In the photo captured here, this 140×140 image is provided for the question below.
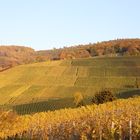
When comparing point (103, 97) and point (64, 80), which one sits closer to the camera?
point (103, 97)

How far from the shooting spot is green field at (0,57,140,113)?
7244 cm

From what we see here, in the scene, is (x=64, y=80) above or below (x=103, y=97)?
below

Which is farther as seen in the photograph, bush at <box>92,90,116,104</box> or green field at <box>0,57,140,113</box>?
green field at <box>0,57,140,113</box>

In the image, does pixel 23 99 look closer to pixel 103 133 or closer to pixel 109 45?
pixel 103 133

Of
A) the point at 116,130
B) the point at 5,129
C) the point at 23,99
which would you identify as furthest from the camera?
the point at 23,99

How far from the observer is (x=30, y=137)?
27531 millimetres

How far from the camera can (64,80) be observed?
3452 inches

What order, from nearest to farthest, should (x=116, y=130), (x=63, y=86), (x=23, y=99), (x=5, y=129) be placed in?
(x=116, y=130) < (x=5, y=129) < (x=23, y=99) < (x=63, y=86)

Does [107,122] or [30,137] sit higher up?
[107,122]

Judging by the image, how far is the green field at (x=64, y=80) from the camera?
72.4 m

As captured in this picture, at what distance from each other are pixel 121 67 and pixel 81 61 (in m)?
18.3

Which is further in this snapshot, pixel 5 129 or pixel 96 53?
pixel 96 53

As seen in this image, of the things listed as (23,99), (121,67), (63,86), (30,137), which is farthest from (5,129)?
(121,67)

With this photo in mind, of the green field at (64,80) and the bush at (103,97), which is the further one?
the green field at (64,80)
